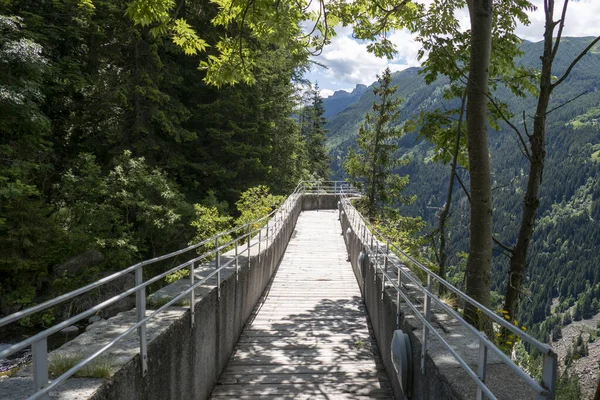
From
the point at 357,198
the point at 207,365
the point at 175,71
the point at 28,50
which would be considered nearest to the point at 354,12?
the point at 207,365

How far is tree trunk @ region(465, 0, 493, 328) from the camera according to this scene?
16.4 feet

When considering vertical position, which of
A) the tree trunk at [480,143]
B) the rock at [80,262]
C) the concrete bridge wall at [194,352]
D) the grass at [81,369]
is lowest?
the rock at [80,262]

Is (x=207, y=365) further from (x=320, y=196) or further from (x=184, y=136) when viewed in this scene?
(x=320, y=196)

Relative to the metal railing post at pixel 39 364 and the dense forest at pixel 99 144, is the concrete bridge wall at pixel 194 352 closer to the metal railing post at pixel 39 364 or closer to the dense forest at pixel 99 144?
the metal railing post at pixel 39 364

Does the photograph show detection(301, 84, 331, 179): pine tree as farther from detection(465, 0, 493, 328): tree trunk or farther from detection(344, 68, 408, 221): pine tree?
detection(465, 0, 493, 328): tree trunk

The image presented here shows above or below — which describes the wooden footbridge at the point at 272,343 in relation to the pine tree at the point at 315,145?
below

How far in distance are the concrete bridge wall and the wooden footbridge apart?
1cm

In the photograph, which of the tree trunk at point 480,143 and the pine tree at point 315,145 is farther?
the pine tree at point 315,145

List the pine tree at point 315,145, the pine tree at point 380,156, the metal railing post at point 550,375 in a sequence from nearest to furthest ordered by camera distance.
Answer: the metal railing post at point 550,375 → the pine tree at point 380,156 → the pine tree at point 315,145

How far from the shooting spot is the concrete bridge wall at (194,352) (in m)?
3.01

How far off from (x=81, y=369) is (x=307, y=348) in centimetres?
413

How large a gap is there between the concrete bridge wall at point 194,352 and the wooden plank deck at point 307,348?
317mm

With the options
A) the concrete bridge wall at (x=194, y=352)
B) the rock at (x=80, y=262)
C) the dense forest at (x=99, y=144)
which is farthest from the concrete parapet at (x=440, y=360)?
the rock at (x=80, y=262)

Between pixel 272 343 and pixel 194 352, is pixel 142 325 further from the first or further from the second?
pixel 272 343
